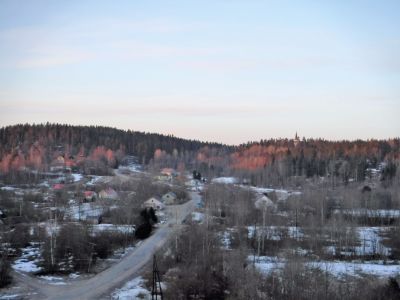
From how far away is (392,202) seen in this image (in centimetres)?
4141

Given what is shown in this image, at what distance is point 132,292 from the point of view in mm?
17469

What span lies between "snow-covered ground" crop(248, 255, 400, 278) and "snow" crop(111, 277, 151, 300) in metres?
5.12

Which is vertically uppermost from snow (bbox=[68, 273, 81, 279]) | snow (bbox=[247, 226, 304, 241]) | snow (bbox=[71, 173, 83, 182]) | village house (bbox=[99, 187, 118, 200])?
snow (bbox=[71, 173, 83, 182])

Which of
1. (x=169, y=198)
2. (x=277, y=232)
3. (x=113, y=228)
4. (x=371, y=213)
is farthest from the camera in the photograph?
(x=169, y=198)

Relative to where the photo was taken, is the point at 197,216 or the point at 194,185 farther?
the point at 194,185

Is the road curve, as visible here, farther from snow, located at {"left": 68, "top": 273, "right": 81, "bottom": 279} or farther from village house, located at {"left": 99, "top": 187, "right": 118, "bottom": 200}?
village house, located at {"left": 99, "top": 187, "right": 118, "bottom": 200}

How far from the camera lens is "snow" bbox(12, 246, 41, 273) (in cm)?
2047

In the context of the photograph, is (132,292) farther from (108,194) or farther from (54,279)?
(108,194)

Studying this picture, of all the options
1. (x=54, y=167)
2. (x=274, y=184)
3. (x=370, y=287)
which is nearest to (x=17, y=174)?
(x=54, y=167)

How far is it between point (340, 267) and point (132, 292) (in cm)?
970

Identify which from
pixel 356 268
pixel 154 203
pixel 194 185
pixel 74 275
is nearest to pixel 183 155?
pixel 194 185

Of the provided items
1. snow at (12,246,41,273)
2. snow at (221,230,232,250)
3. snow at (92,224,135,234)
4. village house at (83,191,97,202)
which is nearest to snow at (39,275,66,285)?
snow at (12,246,41,273)

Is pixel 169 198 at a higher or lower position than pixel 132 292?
higher

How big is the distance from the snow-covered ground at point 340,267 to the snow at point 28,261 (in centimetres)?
929
